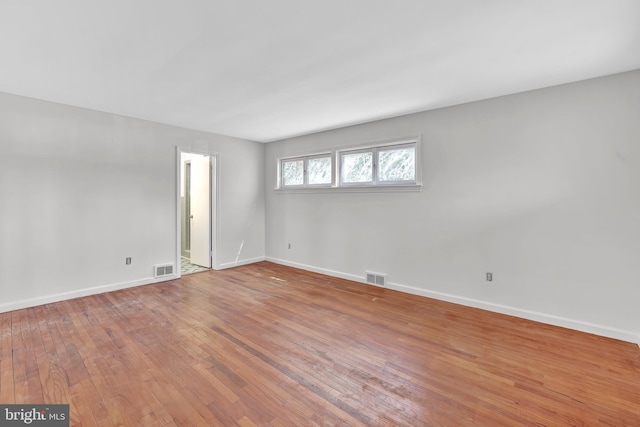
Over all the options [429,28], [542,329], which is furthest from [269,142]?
[542,329]

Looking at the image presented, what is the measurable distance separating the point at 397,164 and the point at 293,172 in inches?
88.1

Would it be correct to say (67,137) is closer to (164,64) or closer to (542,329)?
(164,64)

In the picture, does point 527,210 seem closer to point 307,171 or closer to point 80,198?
point 307,171

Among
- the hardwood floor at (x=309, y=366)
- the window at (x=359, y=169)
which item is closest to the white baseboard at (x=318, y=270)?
the hardwood floor at (x=309, y=366)

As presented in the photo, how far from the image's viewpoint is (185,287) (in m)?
4.21

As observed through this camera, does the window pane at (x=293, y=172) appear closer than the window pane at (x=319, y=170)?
No

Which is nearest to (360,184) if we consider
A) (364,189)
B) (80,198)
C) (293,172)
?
(364,189)

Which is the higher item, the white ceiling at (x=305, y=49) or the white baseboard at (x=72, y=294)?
the white ceiling at (x=305, y=49)

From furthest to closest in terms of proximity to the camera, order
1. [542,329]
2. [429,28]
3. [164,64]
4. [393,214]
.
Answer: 1. [393,214]
2. [542,329]
3. [164,64]
4. [429,28]

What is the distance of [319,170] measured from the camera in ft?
16.9

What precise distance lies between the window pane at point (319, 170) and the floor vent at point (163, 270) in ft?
9.28

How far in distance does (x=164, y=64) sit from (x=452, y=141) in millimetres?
3325

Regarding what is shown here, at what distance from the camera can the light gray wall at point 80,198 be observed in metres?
3.27

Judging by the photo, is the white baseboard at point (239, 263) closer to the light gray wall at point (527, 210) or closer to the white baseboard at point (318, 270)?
the white baseboard at point (318, 270)
